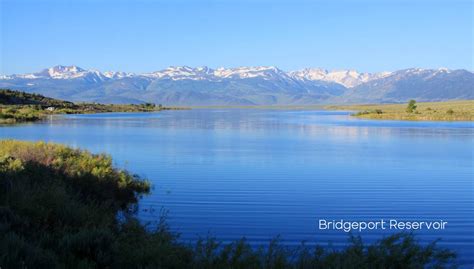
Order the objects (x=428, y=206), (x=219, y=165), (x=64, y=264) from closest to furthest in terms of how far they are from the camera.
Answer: (x=64, y=264)
(x=428, y=206)
(x=219, y=165)

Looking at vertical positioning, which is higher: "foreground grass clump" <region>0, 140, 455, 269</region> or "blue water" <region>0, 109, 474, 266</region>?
"foreground grass clump" <region>0, 140, 455, 269</region>

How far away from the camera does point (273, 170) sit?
27922 millimetres

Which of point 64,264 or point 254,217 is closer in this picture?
point 64,264

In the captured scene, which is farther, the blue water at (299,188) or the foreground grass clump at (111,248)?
the blue water at (299,188)

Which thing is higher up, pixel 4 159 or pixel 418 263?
pixel 4 159

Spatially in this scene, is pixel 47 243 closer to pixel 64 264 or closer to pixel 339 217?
pixel 64 264

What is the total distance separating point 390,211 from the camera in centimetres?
1802

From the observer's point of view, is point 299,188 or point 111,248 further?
point 299,188

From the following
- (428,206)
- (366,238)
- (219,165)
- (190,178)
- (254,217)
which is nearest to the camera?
(366,238)

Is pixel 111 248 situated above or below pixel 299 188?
above

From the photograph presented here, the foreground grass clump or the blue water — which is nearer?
the foreground grass clump

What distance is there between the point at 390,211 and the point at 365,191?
3.87m

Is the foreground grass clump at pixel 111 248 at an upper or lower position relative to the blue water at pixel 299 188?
upper

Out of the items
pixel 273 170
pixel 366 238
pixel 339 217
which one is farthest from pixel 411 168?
pixel 366 238
